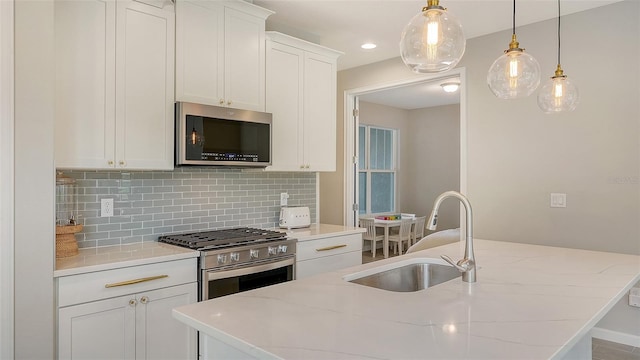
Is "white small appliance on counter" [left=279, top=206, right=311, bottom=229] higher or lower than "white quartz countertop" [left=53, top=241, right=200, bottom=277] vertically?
higher

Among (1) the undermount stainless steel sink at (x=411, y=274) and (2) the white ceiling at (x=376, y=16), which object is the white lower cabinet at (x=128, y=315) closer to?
(1) the undermount stainless steel sink at (x=411, y=274)

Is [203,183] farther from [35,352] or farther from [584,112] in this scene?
[584,112]

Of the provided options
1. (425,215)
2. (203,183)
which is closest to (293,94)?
(203,183)

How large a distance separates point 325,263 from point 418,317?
6.61 ft

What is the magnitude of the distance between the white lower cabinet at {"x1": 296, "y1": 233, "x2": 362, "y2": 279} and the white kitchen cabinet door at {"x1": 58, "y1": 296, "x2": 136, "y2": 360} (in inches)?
47.2

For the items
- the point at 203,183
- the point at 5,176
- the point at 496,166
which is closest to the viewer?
the point at 5,176

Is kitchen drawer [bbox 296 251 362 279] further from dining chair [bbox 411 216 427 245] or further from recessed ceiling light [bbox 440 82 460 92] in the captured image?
dining chair [bbox 411 216 427 245]

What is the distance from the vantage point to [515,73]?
2047mm

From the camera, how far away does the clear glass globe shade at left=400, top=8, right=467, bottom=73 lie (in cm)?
156

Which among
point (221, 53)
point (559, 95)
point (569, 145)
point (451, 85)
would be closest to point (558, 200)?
point (569, 145)

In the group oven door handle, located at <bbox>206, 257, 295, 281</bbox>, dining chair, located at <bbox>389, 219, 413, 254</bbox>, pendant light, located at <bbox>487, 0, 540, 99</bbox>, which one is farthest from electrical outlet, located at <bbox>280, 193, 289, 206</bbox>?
dining chair, located at <bbox>389, 219, 413, 254</bbox>

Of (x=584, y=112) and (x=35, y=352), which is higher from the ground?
(x=584, y=112)

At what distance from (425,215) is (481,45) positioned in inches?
179

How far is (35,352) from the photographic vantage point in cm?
194
